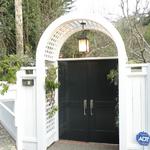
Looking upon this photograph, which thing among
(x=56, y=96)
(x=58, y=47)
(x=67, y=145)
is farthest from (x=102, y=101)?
(x=58, y=47)

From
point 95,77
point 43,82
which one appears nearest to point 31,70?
point 43,82

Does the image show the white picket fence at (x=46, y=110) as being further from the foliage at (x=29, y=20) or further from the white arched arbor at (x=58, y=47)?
the foliage at (x=29, y=20)

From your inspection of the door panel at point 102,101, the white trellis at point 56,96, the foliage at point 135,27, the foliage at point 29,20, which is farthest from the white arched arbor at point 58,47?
the foliage at point 29,20

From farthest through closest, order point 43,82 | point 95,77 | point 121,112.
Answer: point 95,77, point 43,82, point 121,112

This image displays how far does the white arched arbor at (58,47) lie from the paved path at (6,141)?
0.79 metres

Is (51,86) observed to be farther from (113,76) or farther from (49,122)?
(113,76)

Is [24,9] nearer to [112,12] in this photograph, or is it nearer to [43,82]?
[112,12]

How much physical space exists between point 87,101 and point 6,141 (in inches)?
94.2

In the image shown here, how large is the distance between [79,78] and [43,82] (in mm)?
1391

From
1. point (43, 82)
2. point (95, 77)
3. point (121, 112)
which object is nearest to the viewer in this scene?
point (121, 112)

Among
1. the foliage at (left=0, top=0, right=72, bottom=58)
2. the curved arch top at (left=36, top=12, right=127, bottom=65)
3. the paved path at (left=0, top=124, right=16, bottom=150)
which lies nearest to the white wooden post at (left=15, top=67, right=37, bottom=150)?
the paved path at (left=0, top=124, right=16, bottom=150)

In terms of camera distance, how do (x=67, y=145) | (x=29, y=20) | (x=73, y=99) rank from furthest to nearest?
(x=29, y=20), (x=73, y=99), (x=67, y=145)

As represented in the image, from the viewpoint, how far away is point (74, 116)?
27.0 ft

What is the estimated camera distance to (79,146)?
24.9 ft
